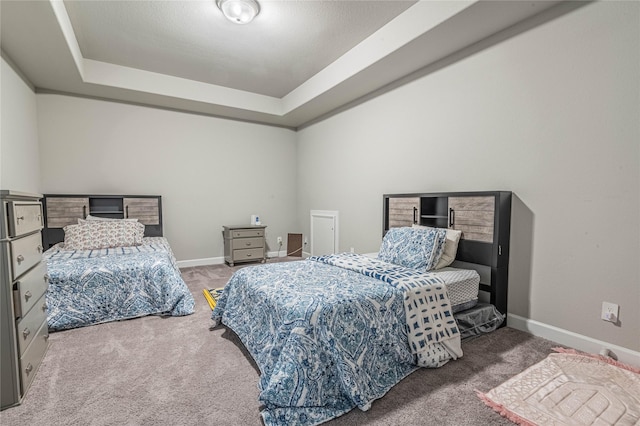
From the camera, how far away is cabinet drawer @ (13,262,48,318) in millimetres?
1531

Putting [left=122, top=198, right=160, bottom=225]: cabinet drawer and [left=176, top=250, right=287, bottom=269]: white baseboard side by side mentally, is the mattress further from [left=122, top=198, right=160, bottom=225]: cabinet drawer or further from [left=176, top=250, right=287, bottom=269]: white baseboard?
[left=122, top=198, right=160, bottom=225]: cabinet drawer

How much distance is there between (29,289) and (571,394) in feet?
9.99

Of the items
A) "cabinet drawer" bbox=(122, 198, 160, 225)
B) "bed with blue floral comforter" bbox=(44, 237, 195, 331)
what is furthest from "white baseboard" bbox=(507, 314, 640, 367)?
"cabinet drawer" bbox=(122, 198, 160, 225)

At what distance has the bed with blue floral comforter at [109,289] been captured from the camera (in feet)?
7.86

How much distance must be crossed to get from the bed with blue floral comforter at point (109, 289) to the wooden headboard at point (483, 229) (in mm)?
2561

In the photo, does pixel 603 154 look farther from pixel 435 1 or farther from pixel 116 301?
pixel 116 301

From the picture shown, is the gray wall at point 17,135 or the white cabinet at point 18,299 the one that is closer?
the white cabinet at point 18,299

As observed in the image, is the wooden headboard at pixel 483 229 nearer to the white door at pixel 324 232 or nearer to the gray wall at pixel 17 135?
the white door at pixel 324 232

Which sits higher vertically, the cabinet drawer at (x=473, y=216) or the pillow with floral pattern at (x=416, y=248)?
the cabinet drawer at (x=473, y=216)

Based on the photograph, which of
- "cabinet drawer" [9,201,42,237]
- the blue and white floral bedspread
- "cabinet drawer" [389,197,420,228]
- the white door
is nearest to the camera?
the blue and white floral bedspread

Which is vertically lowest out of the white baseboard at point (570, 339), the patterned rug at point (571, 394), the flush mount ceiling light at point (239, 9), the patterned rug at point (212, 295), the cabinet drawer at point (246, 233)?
the patterned rug at point (212, 295)

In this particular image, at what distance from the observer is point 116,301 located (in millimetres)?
2582

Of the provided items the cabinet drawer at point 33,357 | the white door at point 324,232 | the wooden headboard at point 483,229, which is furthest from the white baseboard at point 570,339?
the cabinet drawer at point 33,357

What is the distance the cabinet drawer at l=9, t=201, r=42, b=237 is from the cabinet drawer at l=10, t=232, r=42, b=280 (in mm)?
48
